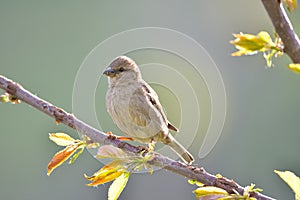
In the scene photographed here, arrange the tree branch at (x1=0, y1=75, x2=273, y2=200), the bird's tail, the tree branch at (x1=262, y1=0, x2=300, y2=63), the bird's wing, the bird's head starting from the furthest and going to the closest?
1. the bird's head
2. the bird's wing
3. the bird's tail
4. the tree branch at (x1=0, y1=75, x2=273, y2=200)
5. the tree branch at (x1=262, y1=0, x2=300, y2=63)

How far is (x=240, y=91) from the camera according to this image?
→ 842 cm

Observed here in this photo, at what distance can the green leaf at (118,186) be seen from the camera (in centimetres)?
128

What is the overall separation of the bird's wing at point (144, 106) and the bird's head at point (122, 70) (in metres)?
0.10

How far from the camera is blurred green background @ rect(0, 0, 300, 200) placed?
25.0 feet

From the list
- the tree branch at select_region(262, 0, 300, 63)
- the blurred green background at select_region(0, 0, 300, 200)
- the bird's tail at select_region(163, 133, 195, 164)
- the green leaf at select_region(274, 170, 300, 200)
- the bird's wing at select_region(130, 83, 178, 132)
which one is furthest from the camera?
the blurred green background at select_region(0, 0, 300, 200)

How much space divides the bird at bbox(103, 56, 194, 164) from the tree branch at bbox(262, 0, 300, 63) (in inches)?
70.9

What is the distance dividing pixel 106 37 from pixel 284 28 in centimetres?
786

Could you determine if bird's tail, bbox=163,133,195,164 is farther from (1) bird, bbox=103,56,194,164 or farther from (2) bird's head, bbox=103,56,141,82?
(2) bird's head, bbox=103,56,141,82

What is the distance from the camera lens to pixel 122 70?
3.23 meters

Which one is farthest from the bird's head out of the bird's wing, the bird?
the bird's wing

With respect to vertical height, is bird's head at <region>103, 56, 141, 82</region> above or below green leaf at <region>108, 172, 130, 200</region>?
above

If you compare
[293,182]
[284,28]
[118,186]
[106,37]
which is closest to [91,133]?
[118,186]

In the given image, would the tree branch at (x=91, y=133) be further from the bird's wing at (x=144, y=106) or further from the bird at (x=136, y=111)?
the bird's wing at (x=144, y=106)

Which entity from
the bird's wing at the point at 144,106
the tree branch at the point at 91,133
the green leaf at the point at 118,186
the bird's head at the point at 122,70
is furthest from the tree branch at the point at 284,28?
the bird's head at the point at 122,70
